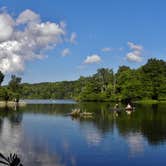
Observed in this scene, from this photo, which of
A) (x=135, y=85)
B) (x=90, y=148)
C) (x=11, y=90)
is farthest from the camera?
(x=11, y=90)

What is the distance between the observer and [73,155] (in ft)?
84.1

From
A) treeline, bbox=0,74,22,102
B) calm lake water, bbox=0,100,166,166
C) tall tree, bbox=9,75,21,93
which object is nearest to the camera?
calm lake water, bbox=0,100,166,166

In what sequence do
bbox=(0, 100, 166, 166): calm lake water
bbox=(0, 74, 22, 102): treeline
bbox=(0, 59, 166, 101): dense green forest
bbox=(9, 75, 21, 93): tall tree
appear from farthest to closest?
bbox=(9, 75, 21, 93): tall tree
bbox=(0, 59, 166, 101): dense green forest
bbox=(0, 74, 22, 102): treeline
bbox=(0, 100, 166, 166): calm lake water

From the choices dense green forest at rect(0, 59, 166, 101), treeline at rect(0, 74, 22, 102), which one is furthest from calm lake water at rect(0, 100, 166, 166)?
dense green forest at rect(0, 59, 166, 101)

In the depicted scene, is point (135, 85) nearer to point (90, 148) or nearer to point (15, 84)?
point (15, 84)

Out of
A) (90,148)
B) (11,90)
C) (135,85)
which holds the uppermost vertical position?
(135,85)

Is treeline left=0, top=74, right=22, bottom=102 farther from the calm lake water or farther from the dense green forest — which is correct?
the calm lake water

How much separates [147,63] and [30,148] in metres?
112

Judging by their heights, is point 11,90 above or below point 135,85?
below

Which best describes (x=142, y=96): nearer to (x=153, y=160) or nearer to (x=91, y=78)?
(x=91, y=78)

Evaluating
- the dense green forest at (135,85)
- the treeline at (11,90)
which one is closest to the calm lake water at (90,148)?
the treeline at (11,90)

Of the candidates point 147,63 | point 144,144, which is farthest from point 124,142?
point 147,63

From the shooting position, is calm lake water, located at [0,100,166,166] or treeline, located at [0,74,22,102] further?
treeline, located at [0,74,22,102]

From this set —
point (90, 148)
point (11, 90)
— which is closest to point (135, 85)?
point (11, 90)
